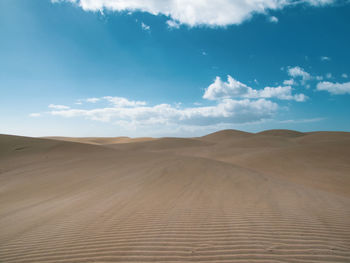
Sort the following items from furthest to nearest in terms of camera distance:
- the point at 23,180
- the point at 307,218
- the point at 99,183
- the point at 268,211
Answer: the point at 23,180 < the point at 99,183 < the point at 268,211 < the point at 307,218

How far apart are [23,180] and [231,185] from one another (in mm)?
10468

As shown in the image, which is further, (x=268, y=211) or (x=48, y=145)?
(x=48, y=145)

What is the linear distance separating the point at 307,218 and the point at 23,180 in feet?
41.0

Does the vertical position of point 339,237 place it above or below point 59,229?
above

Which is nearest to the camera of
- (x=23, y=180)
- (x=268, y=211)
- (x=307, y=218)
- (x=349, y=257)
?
(x=349, y=257)

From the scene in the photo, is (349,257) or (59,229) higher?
(349,257)

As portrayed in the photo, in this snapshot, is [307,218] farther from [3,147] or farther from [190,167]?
[3,147]

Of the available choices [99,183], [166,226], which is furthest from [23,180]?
[166,226]

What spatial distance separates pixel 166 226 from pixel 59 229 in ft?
7.54

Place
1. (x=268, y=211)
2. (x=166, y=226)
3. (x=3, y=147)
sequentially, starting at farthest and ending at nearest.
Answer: (x=3, y=147), (x=268, y=211), (x=166, y=226)

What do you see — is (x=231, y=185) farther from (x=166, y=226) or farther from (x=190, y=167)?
(x=166, y=226)

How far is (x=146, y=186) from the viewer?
826 cm

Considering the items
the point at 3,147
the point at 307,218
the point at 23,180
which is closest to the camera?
the point at 307,218

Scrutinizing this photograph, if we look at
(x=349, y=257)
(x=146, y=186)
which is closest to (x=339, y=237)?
(x=349, y=257)
